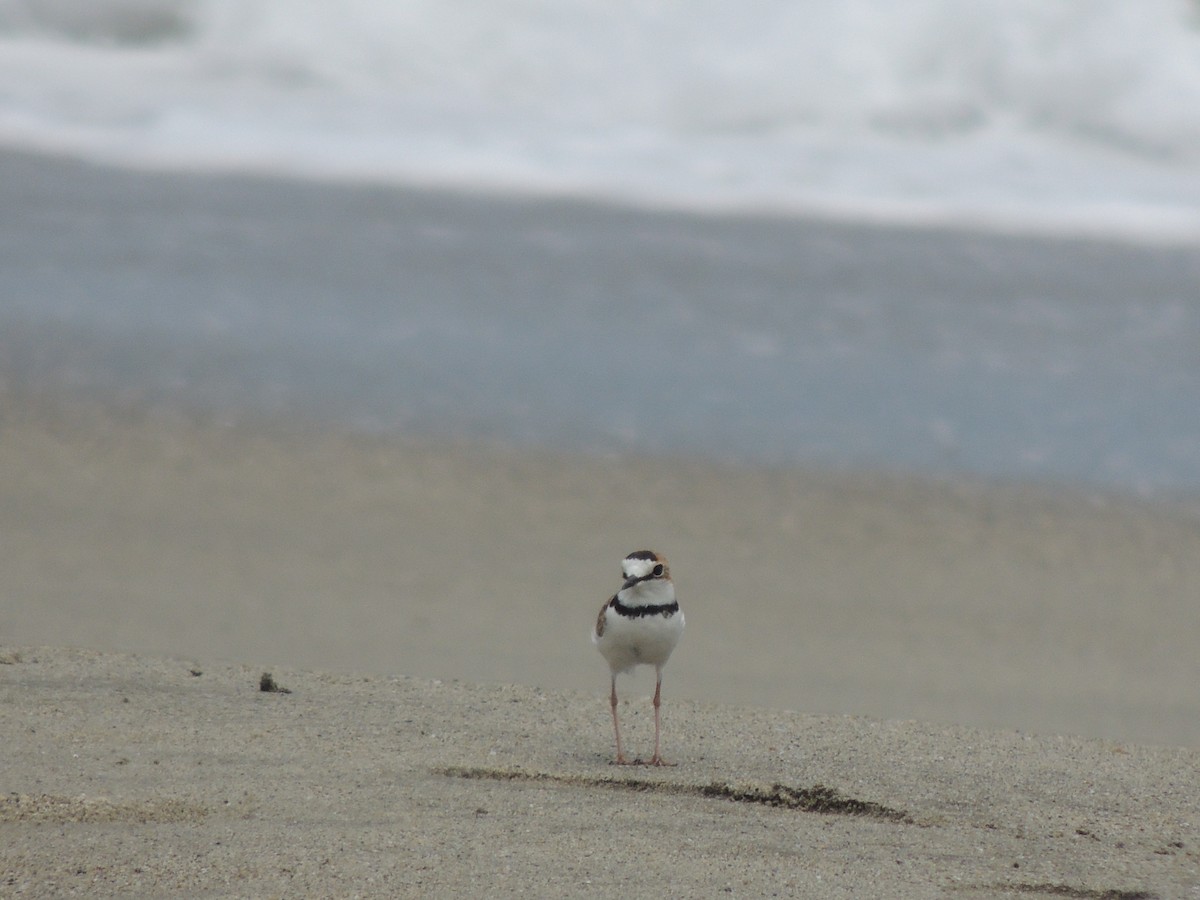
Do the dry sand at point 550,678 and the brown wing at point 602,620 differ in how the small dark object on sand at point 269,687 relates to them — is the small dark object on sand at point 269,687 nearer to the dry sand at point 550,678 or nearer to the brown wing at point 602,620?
the dry sand at point 550,678

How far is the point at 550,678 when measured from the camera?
5387 millimetres

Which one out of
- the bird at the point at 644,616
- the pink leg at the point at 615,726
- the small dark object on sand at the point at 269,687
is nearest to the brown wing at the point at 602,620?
the bird at the point at 644,616

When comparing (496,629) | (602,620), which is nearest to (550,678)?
(496,629)

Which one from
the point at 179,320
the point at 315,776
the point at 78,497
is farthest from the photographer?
the point at 179,320

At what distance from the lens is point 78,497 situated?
675 cm

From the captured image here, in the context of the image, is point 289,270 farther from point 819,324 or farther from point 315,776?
point 315,776

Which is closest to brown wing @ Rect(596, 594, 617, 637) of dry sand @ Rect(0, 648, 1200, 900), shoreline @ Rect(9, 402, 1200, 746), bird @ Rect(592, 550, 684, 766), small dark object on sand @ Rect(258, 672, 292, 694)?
bird @ Rect(592, 550, 684, 766)

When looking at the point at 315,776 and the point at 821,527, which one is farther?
the point at 821,527

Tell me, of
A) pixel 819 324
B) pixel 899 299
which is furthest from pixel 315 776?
pixel 899 299

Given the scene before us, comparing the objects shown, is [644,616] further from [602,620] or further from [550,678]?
[550,678]

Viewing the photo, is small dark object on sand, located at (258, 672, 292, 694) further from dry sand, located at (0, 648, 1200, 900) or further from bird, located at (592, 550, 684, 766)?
bird, located at (592, 550, 684, 766)

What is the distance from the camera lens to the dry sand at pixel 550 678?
3549 mm

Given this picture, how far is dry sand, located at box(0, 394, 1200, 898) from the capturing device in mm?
3549

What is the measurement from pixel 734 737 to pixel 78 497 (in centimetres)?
350
